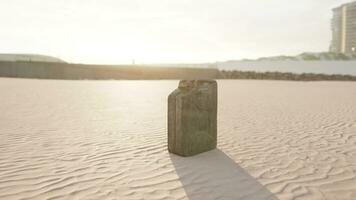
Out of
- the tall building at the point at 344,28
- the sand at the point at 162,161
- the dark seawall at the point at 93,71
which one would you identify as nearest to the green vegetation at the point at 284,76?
the dark seawall at the point at 93,71

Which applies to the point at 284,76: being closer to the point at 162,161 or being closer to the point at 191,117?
the point at 191,117

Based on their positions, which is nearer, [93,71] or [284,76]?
[93,71]

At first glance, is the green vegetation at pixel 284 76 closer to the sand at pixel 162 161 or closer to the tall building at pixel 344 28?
the sand at pixel 162 161

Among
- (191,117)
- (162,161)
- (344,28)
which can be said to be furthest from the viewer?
(344,28)

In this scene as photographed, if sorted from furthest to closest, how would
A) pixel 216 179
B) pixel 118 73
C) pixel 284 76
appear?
pixel 284 76 < pixel 118 73 < pixel 216 179

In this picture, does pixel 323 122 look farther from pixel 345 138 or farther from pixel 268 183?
pixel 268 183

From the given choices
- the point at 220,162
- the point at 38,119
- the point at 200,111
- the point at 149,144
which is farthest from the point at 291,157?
the point at 38,119

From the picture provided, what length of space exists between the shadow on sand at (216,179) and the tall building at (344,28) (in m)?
89.8

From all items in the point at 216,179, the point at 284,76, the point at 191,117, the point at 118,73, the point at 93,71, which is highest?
the point at 93,71

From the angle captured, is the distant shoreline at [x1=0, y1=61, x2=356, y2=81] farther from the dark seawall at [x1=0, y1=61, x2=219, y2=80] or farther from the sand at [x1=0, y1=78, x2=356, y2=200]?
the sand at [x1=0, y1=78, x2=356, y2=200]

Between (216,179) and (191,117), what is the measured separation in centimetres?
132

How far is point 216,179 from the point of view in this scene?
13.0ft

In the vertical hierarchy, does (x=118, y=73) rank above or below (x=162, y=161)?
above

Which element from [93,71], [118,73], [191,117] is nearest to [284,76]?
[118,73]
